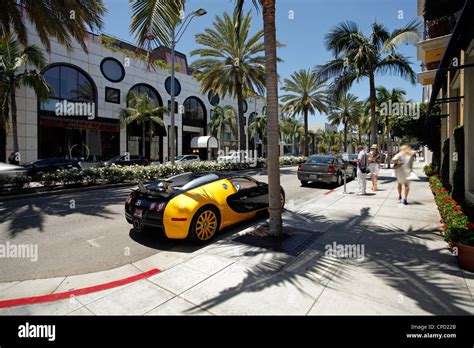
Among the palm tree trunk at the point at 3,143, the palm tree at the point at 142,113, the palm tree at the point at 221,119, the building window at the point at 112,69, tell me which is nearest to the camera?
the palm tree trunk at the point at 3,143

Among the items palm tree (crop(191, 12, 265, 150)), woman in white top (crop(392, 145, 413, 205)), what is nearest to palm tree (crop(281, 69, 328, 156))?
→ palm tree (crop(191, 12, 265, 150))

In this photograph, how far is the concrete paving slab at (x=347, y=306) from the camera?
2736 millimetres

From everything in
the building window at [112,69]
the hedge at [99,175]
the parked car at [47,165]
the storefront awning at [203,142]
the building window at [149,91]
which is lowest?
the hedge at [99,175]

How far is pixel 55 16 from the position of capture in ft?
34.0

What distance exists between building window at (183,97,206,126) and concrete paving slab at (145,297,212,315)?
36029mm

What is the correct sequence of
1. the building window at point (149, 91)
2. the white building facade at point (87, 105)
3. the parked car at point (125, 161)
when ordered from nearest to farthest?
1. the parked car at point (125, 161)
2. the white building facade at point (87, 105)
3. the building window at point (149, 91)

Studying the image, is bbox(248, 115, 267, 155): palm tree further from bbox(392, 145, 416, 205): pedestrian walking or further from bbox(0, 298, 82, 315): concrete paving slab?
bbox(0, 298, 82, 315): concrete paving slab

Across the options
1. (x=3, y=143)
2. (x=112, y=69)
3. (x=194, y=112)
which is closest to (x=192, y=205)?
(x=3, y=143)

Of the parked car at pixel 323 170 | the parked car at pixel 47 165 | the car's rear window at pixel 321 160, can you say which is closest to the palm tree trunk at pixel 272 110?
the parked car at pixel 323 170

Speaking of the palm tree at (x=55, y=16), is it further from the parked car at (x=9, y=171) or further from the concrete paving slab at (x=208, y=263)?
the concrete paving slab at (x=208, y=263)

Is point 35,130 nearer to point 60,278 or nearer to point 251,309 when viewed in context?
point 60,278

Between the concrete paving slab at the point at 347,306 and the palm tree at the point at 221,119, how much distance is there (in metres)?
38.9
